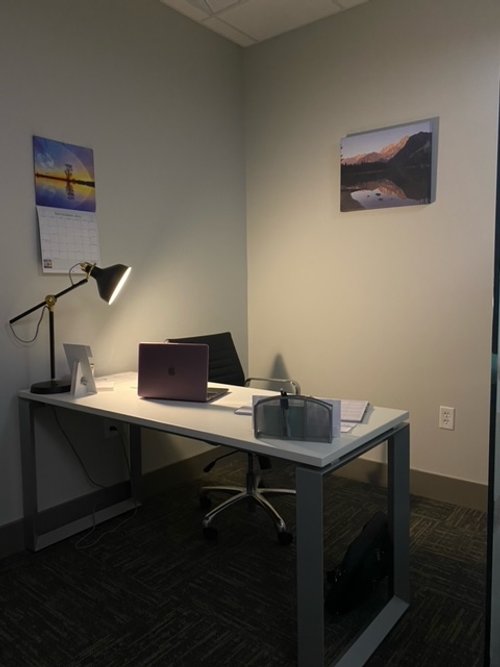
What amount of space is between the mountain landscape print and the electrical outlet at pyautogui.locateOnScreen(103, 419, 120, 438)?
1782 mm

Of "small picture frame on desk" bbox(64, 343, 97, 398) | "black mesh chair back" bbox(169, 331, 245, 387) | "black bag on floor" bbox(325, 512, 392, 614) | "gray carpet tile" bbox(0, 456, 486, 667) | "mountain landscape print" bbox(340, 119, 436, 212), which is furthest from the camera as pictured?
"black mesh chair back" bbox(169, 331, 245, 387)

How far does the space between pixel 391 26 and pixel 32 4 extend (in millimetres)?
1814

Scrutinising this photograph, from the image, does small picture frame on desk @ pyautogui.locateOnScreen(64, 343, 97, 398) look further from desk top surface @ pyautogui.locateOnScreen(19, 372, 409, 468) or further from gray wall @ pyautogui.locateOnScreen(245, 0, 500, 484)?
gray wall @ pyautogui.locateOnScreen(245, 0, 500, 484)

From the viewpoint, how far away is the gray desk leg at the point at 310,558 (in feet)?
4.95

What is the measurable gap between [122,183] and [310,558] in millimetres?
2103

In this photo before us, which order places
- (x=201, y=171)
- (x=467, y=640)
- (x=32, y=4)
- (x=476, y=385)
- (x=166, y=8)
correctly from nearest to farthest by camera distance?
(x=467, y=640)
(x=32, y=4)
(x=476, y=385)
(x=166, y=8)
(x=201, y=171)

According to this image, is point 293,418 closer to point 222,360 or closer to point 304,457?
point 304,457

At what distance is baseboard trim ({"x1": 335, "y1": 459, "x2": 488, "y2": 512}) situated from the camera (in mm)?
2771

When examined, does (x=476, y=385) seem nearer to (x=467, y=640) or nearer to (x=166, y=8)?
(x=467, y=640)

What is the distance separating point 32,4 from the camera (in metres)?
2.39

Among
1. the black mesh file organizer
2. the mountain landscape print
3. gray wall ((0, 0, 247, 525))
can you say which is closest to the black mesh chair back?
gray wall ((0, 0, 247, 525))

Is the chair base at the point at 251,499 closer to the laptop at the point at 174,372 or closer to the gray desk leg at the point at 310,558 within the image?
the laptop at the point at 174,372

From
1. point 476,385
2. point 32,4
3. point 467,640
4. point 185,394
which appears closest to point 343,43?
point 32,4

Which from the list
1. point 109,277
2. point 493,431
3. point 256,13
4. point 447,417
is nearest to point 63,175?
point 109,277
